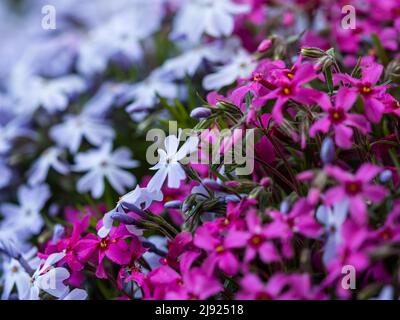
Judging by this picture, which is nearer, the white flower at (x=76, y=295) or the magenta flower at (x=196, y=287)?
the magenta flower at (x=196, y=287)

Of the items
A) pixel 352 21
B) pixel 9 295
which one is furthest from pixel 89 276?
pixel 352 21

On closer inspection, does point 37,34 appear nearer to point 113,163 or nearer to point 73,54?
point 73,54

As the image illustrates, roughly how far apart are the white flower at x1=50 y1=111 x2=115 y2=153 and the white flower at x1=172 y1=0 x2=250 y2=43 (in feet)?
0.91

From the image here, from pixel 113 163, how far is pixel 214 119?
468 millimetres

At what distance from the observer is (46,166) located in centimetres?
130

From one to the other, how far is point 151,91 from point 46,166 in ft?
0.97

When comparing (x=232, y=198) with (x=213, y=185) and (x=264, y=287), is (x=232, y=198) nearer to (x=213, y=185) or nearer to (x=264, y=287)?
(x=213, y=185)

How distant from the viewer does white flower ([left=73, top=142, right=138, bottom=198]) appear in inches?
48.2

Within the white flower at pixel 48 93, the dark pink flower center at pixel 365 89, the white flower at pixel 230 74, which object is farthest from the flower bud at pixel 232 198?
the white flower at pixel 48 93

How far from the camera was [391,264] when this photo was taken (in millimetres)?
722

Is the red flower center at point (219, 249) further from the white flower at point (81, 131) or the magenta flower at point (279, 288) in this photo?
the white flower at point (81, 131)

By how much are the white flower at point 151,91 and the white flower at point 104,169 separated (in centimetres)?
10

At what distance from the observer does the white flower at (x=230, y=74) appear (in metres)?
1.13
